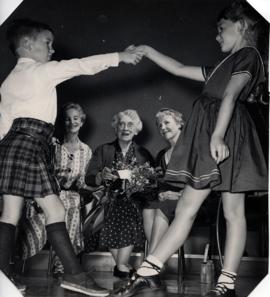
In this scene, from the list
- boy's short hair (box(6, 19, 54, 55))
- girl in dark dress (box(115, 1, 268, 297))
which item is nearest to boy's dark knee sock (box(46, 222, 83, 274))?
girl in dark dress (box(115, 1, 268, 297))

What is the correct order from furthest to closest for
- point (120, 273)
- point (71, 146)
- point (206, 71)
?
1. point (71, 146)
2. point (120, 273)
3. point (206, 71)

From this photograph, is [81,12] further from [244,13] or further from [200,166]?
[200,166]

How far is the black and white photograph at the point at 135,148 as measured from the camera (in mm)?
2131

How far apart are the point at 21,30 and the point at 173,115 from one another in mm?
924

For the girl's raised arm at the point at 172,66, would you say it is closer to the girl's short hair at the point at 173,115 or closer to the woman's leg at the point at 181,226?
the girl's short hair at the point at 173,115

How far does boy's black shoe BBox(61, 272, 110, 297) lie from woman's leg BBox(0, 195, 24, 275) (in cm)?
28

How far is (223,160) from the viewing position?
2.15 meters

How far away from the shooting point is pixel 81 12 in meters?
2.65

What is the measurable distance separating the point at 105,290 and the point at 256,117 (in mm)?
1063

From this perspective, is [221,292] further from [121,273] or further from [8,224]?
[8,224]

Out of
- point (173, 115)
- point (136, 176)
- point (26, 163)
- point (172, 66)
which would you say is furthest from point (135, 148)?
point (26, 163)

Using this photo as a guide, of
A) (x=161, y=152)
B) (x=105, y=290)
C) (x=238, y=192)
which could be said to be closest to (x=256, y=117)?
(x=238, y=192)

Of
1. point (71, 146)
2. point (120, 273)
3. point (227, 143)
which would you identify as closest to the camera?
point (227, 143)

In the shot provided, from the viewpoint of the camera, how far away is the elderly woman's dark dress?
2629 mm
